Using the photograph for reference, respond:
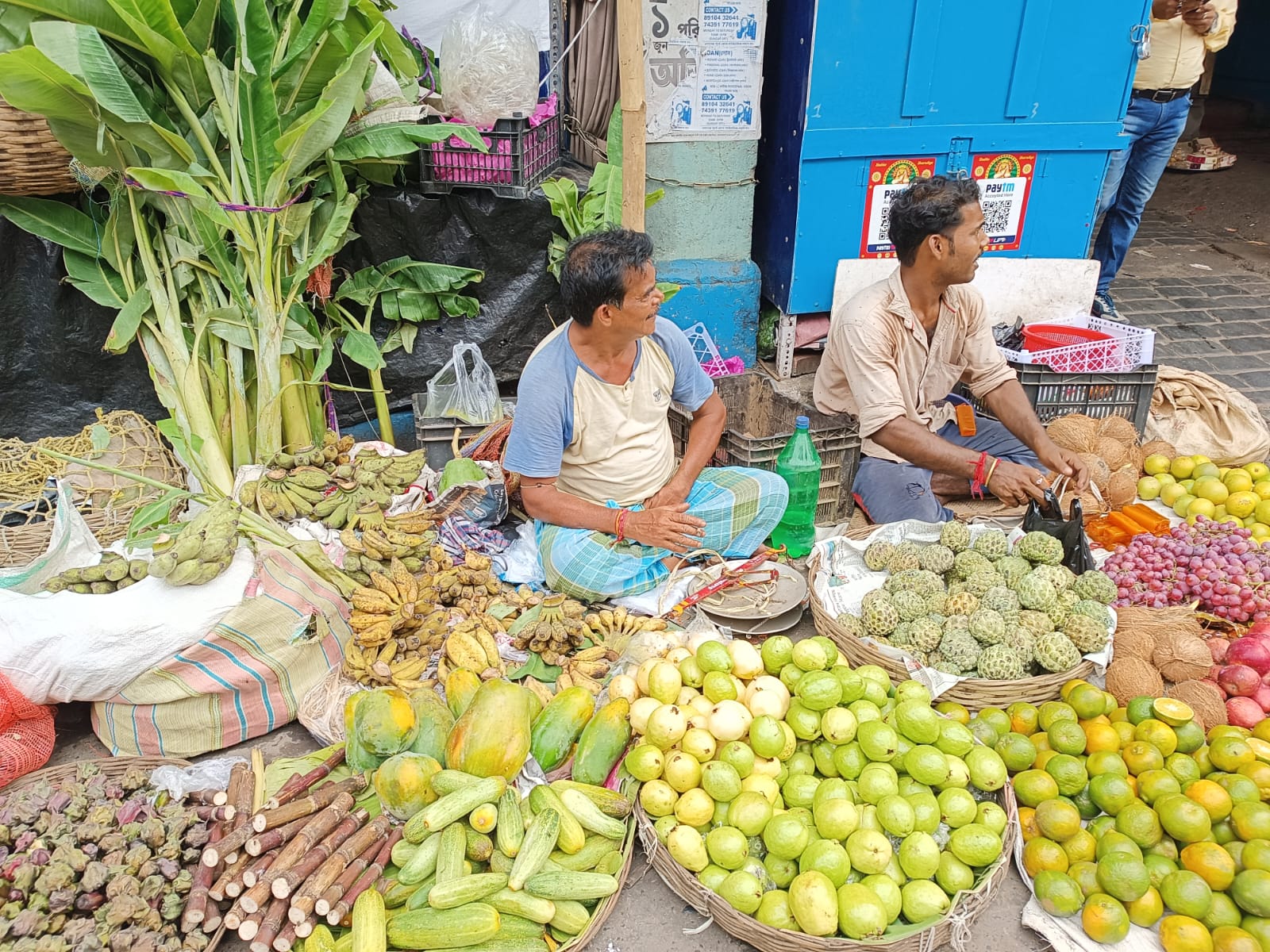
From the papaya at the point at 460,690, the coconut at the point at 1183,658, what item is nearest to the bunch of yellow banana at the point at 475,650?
the papaya at the point at 460,690

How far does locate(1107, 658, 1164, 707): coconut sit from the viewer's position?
9.34 ft

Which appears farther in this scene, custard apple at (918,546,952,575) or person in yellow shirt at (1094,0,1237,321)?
person in yellow shirt at (1094,0,1237,321)

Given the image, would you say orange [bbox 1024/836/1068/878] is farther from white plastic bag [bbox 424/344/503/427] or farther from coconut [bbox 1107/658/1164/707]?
white plastic bag [bbox 424/344/503/427]

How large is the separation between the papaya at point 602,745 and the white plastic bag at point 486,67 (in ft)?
10.0

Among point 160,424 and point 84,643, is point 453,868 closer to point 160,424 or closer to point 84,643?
point 84,643

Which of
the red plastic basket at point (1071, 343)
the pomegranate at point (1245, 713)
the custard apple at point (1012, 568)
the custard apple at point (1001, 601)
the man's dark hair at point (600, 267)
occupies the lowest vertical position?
the pomegranate at point (1245, 713)

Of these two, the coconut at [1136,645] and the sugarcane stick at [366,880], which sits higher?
the coconut at [1136,645]

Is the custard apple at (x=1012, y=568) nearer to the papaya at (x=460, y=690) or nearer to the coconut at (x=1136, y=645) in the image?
the coconut at (x=1136, y=645)

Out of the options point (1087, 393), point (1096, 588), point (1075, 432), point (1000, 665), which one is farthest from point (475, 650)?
point (1087, 393)

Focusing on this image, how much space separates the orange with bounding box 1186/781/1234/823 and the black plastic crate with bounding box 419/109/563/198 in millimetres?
3745

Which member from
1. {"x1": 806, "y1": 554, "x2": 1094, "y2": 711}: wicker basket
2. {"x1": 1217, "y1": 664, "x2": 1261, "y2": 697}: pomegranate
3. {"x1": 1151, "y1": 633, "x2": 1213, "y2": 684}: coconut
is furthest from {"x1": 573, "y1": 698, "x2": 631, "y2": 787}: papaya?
{"x1": 1217, "y1": 664, "x2": 1261, "y2": 697}: pomegranate

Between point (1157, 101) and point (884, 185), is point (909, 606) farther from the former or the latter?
point (1157, 101)

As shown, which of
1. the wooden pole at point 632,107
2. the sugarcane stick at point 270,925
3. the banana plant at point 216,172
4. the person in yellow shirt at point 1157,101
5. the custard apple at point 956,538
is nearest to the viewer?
the sugarcane stick at point 270,925

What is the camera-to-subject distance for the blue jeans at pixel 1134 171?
5770 mm
